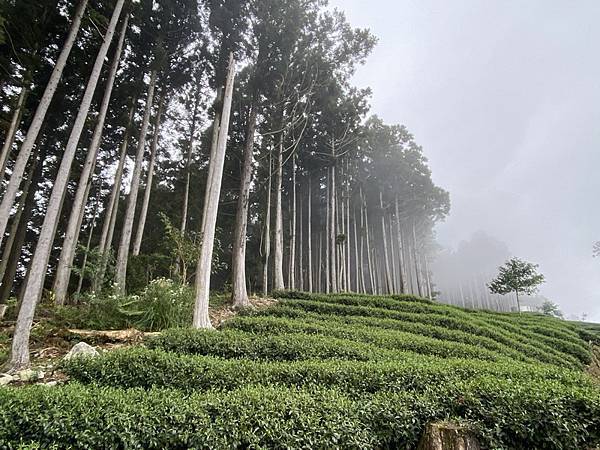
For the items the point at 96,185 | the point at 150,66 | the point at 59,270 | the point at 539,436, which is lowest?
the point at 539,436

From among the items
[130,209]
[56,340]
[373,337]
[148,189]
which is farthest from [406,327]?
[148,189]

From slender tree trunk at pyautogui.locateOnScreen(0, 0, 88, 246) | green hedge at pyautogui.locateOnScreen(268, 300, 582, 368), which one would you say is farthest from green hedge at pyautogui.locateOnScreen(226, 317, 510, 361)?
slender tree trunk at pyautogui.locateOnScreen(0, 0, 88, 246)

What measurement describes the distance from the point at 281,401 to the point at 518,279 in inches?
927

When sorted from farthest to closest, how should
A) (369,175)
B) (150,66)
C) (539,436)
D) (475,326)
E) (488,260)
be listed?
1. (488,260)
2. (369,175)
3. (150,66)
4. (475,326)
5. (539,436)

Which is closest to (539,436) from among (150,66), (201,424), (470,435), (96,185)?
(470,435)

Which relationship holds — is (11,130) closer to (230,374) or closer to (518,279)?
(230,374)

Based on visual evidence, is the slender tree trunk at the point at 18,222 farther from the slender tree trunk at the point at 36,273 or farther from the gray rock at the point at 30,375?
the gray rock at the point at 30,375

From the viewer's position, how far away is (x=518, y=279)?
20828mm

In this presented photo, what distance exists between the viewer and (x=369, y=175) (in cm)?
2469

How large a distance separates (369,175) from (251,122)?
49.9 feet

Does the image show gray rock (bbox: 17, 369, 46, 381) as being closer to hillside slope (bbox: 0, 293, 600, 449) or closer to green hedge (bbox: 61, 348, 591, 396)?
green hedge (bbox: 61, 348, 591, 396)

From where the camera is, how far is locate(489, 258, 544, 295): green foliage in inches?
811

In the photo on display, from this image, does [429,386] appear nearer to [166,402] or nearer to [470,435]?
[470,435]

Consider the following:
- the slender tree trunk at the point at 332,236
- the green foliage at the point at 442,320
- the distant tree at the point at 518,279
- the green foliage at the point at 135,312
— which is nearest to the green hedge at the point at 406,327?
the green foliage at the point at 442,320
